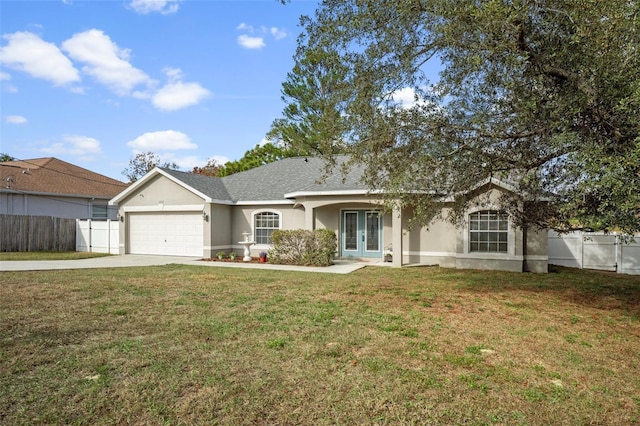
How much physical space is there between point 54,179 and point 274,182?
15835 millimetres

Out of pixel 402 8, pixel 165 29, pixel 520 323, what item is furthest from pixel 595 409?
pixel 165 29

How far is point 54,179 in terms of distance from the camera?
26.0 metres

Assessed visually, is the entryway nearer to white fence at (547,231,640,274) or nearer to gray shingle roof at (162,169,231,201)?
gray shingle roof at (162,169,231,201)

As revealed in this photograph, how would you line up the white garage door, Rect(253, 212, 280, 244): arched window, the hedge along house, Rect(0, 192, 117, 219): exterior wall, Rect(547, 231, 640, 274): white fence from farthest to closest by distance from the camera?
Rect(0, 192, 117, 219): exterior wall, the white garage door, Rect(253, 212, 280, 244): arched window, the hedge along house, Rect(547, 231, 640, 274): white fence

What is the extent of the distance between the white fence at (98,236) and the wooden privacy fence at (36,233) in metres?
0.50

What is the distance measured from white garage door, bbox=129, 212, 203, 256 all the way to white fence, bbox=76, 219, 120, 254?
1.17 meters

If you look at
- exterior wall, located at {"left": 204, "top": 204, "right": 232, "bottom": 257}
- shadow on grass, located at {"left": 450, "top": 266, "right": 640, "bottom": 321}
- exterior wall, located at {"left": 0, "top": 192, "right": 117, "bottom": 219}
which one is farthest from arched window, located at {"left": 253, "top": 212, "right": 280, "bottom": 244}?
exterior wall, located at {"left": 0, "top": 192, "right": 117, "bottom": 219}

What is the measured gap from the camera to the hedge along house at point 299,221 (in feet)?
49.2

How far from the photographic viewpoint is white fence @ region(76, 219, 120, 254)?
21062 mm

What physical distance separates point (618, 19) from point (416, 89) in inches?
145

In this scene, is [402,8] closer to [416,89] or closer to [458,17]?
[458,17]

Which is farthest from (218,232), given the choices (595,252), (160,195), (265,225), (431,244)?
(595,252)

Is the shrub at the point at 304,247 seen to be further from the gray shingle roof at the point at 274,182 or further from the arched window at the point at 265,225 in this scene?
the arched window at the point at 265,225

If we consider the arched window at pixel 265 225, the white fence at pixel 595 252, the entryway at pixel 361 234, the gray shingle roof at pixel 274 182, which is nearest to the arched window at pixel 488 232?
the white fence at pixel 595 252
